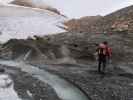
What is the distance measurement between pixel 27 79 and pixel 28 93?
349 centimetres

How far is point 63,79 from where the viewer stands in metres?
26.3

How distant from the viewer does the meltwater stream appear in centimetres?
2224

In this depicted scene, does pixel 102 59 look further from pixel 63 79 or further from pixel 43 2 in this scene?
pixel 43 2

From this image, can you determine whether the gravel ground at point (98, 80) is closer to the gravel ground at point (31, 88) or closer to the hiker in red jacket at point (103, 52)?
the hiker in red jacket at point (103, 52)

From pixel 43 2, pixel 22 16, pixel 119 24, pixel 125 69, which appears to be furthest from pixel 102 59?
pixel 43 2

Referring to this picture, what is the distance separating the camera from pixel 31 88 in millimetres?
23172

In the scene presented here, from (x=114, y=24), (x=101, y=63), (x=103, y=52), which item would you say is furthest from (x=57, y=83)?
(x=114, y=24)

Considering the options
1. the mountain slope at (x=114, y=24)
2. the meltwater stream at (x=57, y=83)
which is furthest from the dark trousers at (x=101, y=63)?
the mountain slope at (x=114, y=24)

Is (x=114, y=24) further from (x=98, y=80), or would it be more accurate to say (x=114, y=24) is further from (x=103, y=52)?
(x=98, y=80)

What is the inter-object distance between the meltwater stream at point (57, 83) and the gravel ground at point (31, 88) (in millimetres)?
458

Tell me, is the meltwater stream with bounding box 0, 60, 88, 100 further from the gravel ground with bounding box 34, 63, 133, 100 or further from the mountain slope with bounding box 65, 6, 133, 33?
the mountain slope with bounding box 65, 6, 133, 33

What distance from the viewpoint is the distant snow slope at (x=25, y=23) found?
5109 cm

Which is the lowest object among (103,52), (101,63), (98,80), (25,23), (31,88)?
(98,80)

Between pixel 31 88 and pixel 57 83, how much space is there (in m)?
2.30
